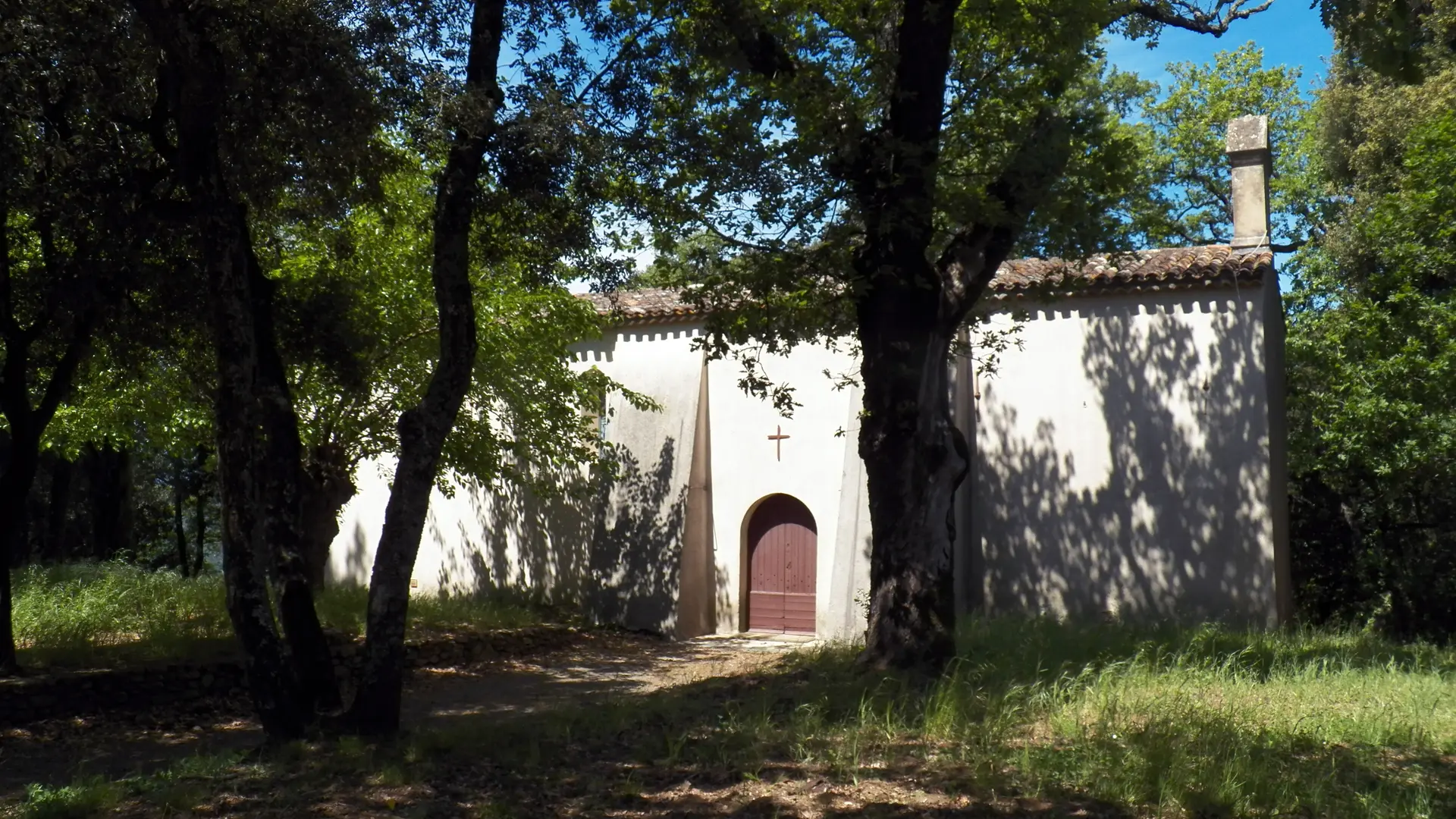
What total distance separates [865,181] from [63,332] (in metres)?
7.15

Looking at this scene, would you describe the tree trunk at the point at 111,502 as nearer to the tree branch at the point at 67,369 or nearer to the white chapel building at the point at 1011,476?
the white chapel building at the point at 1011,476

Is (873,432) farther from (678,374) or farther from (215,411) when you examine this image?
(678,374)

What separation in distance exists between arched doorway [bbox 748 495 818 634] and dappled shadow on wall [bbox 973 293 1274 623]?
2485 millimetres

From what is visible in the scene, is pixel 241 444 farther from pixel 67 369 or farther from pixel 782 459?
pixel 782 459

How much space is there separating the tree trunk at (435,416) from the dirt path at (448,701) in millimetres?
1704

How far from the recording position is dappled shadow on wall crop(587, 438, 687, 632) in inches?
691

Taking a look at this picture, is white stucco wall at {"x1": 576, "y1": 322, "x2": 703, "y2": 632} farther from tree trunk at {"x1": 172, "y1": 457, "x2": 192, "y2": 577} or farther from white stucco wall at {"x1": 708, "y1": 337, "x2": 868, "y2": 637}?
tree trunk at {"x1": 172, "y1": 457, "x2": 192, "y2": 577}

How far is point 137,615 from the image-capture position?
525 inches

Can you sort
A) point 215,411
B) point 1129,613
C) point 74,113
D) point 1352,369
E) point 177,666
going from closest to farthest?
point 215,411, point 74,113, point 177,666, point 1129,613, point 1352,369

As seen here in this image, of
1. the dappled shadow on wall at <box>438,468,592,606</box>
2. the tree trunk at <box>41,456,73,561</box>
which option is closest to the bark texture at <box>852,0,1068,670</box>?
the dappled shadow on wall at <box>438,468,592,606</box>

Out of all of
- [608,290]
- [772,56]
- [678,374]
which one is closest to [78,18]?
[608,290]

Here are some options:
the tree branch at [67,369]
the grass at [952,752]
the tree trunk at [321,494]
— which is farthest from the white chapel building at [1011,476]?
the tree branch at [67,369]

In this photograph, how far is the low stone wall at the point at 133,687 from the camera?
10.3 m

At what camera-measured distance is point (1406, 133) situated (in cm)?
1905
